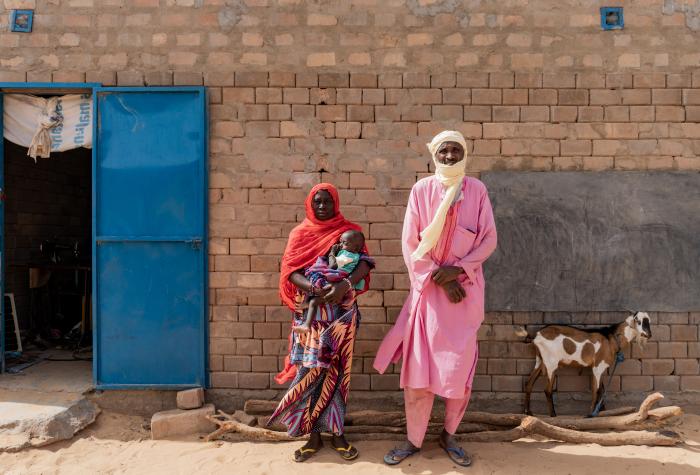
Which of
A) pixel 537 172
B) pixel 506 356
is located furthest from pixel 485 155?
pixel 506 356

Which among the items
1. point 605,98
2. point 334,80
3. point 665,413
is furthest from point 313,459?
point 605,98

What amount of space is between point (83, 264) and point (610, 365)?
5.26 m

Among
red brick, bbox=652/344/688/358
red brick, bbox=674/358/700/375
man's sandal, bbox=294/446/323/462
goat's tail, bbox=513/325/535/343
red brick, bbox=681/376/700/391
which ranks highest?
goat's tail, bbox=513/325/535/343

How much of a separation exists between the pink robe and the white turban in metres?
0.06

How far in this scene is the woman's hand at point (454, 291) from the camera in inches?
119

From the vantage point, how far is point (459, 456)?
313cm

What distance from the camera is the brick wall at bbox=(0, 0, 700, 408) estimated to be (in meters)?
3.88

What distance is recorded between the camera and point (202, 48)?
Result: 389 cm

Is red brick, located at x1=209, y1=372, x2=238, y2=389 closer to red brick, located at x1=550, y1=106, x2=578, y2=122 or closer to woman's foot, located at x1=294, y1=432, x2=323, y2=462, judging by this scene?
woman's foot, located at x1=294, y1=432, x2=323, y2=462

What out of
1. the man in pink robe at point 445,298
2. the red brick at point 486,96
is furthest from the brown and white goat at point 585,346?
the red brick at point 486,96

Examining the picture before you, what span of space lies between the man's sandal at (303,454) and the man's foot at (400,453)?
1.61 feet

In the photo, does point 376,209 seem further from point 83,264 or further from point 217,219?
point 83,264

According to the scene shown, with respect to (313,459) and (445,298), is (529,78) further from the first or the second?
(313,459)

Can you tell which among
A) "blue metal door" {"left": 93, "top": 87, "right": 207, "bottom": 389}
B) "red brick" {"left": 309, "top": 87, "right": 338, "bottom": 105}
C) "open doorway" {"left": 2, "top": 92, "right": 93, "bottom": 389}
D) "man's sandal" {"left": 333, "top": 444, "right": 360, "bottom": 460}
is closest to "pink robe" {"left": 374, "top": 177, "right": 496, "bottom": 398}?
"man's sandal" {"left": 333, "top": 444, "right": 360, "bottom": 460}
